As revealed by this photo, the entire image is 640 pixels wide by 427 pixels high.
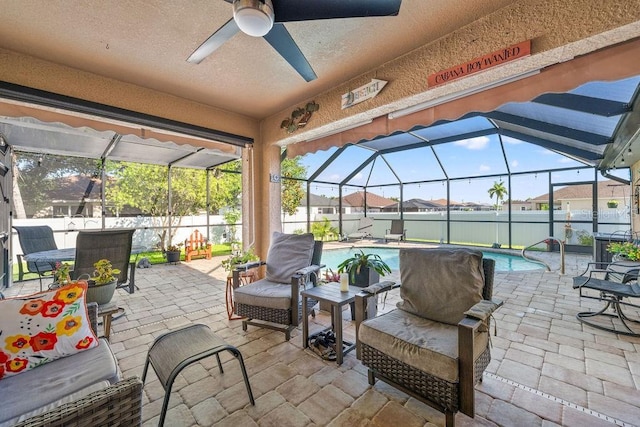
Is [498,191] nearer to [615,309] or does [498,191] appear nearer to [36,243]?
[615,309]

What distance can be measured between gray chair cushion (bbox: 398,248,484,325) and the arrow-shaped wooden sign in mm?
1892

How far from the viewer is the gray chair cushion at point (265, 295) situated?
290cm

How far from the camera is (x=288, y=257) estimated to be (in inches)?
138

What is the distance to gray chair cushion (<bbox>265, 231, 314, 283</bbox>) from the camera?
11.2ft

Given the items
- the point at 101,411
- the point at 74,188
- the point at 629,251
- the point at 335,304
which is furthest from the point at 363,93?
the point at 74,188

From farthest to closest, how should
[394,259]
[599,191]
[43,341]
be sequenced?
[394,259] → [599,191] → [43,341]

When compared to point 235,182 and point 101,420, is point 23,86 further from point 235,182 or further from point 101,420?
point 235,182

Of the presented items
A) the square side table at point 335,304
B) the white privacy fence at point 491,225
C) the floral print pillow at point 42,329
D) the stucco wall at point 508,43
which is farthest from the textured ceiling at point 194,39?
the white privacy fence at point 491,225

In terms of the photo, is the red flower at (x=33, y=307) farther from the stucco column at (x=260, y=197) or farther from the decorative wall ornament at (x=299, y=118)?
the decorative wall ornament at (x=299, y=118)

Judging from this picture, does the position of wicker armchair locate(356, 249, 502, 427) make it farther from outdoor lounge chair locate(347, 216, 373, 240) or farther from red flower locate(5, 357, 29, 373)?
outdoor lounge chair locate(347, 216, 373, 240)

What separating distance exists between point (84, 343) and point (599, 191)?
11.5 metres

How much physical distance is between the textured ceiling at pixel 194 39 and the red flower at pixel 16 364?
2597 millimetres

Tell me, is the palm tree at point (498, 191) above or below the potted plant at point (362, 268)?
above

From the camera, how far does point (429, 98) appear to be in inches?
113
